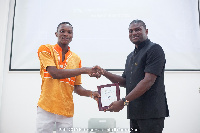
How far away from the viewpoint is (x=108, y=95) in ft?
6.77

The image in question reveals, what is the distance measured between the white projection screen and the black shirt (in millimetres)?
1772

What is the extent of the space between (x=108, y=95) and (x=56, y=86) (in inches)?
24.9

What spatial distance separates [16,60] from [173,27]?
3.46m

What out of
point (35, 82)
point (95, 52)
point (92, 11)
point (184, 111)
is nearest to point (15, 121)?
point (35, 82)

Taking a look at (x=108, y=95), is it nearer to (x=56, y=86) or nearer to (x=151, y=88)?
(x=151, y=88)

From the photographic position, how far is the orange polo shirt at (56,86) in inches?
66.5

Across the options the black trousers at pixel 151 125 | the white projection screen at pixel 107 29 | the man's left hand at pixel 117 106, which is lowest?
the black trousers at pixel 151 125

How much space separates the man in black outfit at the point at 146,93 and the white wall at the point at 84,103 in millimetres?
1643

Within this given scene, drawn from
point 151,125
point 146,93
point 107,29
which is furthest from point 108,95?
point 107,29

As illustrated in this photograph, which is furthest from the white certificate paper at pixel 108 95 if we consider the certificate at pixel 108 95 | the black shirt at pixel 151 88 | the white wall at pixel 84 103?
the white wall at pixel 84 103

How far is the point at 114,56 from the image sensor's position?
372 cm

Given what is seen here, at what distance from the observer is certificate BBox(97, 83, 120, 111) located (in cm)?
205

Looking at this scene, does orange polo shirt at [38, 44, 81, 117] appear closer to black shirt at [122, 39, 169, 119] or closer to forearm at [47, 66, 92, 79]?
forearm at [47, 66, 92, 79]

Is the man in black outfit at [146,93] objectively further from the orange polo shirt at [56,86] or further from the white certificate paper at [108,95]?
the orange polo shirt at [56,86]
